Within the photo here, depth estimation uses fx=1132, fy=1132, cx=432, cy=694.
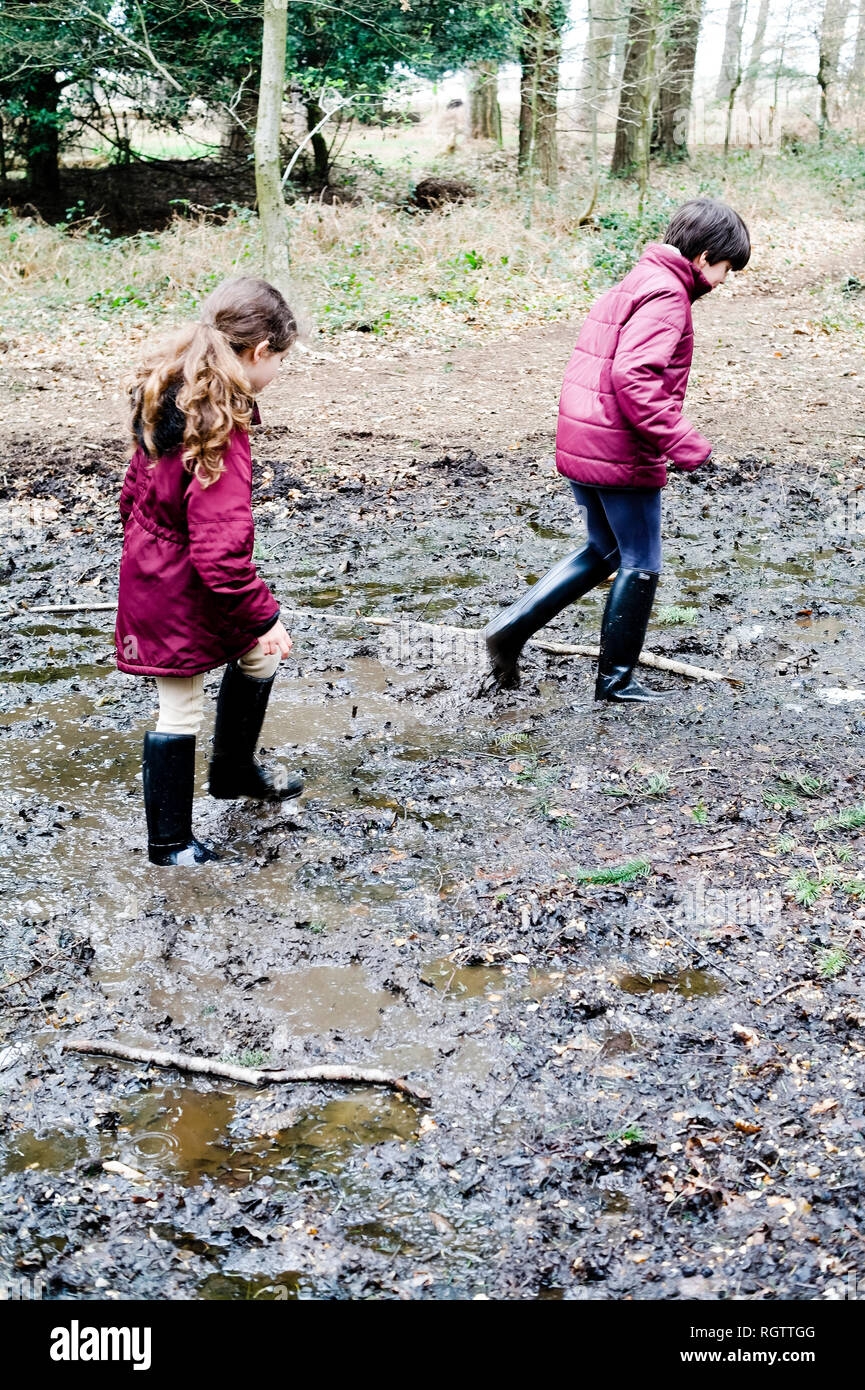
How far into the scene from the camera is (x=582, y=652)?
5902mm

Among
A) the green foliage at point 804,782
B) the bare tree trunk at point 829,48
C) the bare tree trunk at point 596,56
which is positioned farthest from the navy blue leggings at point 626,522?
the bare tree trunk at point 829,48

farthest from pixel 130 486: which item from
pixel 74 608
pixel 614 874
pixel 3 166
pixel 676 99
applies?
pixel 676 99

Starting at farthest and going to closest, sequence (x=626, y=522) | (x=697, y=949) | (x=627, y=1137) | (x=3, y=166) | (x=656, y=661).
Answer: (x=3, y=166)
(x=656, y=661)
(x=626, y=522)
(x=697, y=949)
(x=627, y=1137)

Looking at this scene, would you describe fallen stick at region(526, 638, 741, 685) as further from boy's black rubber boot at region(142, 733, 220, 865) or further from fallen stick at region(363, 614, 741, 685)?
boy's black rubber boot at region(142, 733, 220, 865)

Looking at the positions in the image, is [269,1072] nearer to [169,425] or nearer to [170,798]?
[170,798]

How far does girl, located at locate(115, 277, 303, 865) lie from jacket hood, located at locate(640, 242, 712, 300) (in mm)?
1720

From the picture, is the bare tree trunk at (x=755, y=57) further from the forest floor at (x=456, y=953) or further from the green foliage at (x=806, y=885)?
the green foliage at (x=806, y=885)

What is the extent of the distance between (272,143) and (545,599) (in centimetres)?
889

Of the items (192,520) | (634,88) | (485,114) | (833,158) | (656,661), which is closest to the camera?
(192,520)

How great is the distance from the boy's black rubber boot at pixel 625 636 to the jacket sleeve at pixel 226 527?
2.00m

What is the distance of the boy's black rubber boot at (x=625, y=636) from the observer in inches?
199

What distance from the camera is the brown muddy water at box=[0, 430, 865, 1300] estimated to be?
260 cm
